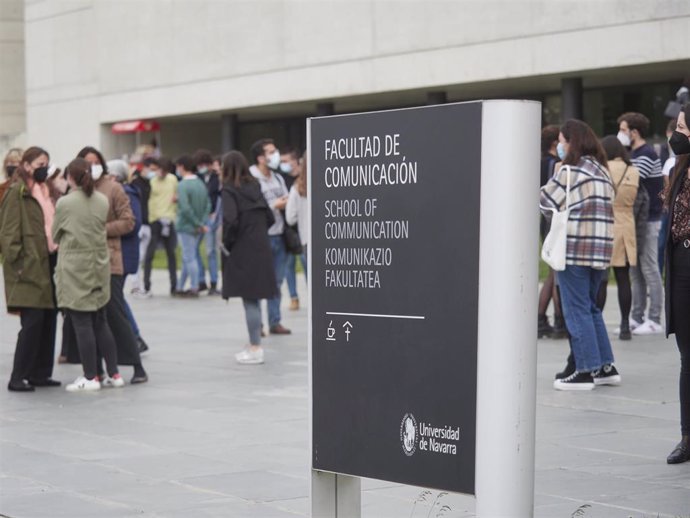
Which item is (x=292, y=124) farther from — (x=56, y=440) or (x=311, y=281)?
(x=311, y=281)

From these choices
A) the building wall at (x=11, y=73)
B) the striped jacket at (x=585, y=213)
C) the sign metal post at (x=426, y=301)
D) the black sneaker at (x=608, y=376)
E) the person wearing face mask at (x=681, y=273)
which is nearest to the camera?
the sign metal post at (x=426, y=301)

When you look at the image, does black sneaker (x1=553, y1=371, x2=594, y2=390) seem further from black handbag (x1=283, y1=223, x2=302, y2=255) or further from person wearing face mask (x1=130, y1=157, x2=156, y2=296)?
person wearing face mask (x1=130, y1=157, x2=156, y2=296)

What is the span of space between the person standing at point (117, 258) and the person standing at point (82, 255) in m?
0.50

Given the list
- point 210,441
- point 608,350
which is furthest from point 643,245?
point 210,441

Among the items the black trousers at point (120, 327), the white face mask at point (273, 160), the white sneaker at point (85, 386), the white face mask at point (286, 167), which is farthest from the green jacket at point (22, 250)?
the white face mask at point (286, 167)

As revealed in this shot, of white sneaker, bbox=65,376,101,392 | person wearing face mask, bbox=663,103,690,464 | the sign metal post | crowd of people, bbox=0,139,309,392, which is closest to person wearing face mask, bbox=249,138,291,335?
crowd of people, bbox=0,139,309,392

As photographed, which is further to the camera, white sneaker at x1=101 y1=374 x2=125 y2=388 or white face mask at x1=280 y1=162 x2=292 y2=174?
white face mask at x1=280 y1=162 x2=292 y2=174

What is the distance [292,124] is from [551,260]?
109 feet

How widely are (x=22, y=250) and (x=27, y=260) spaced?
0.30 ft

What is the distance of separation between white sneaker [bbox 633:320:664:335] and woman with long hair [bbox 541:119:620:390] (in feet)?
12.2

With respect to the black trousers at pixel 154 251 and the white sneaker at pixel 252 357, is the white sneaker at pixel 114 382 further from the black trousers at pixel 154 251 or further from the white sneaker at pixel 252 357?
the black trousers at pixel 154 251

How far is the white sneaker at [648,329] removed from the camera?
13.4 metres

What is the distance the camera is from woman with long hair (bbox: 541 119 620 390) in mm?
9656

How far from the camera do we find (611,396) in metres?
9.61
